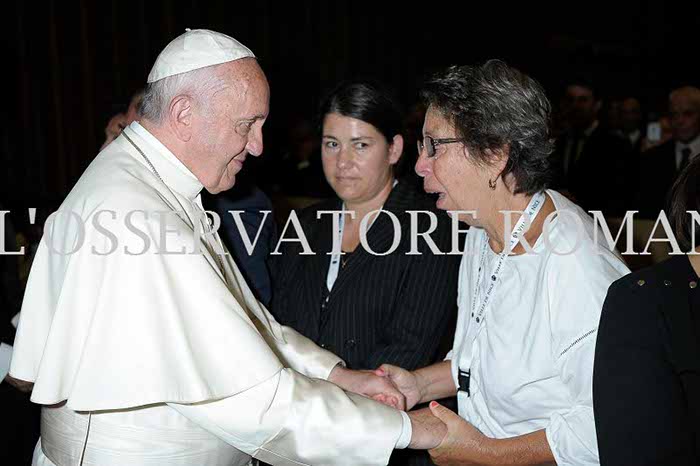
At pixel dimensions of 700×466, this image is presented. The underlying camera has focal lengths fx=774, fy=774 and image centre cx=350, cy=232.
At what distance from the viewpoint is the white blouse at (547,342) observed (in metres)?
2.11

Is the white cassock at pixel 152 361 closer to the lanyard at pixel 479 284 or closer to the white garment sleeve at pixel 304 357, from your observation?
the lanyard at pixel 479 284

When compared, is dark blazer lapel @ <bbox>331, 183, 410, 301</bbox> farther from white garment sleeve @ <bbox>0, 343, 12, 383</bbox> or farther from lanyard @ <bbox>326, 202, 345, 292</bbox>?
white garment sleeve @ <bbox>0, 343, 12, 383</bbox>

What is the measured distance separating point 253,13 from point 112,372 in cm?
718

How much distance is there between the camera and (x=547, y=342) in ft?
Result: 7.23

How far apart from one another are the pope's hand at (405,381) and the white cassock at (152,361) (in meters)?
0.54

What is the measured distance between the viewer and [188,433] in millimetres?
2178

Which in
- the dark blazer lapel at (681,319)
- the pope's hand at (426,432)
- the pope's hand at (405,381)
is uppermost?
the dark blazer lapel at (681,319)

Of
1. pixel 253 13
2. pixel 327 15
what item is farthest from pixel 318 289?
pixel 327 15

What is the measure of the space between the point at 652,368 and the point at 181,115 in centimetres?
142

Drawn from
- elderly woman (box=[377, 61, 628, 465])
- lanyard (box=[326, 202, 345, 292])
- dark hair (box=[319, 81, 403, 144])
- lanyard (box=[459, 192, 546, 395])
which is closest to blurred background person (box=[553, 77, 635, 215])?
dark hair (box=[319, 81, 403, 144])

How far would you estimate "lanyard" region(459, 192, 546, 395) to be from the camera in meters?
2.38

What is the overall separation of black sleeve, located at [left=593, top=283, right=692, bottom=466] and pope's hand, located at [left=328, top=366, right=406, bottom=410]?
105 centimetres

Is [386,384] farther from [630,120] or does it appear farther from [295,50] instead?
[630,120]

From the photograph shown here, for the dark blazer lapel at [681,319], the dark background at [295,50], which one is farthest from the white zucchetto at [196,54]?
the dark background at [295,50]
